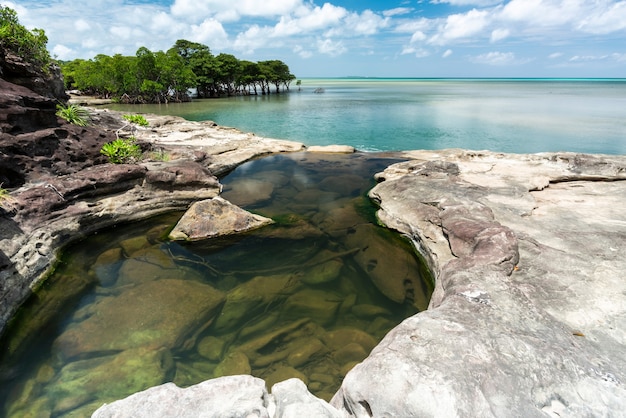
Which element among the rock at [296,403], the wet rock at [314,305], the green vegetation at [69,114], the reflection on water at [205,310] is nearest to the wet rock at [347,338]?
the reflection on water at [205,310]

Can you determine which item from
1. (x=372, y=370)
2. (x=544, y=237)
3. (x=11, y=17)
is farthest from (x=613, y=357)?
(x=11, y=17)

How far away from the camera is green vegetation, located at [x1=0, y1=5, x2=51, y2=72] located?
1101 centimetres

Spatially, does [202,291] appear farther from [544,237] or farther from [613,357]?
[544,237]

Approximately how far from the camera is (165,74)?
1971 inches

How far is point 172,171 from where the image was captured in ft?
39.4

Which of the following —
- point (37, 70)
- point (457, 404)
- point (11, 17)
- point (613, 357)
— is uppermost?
point (11, 17)

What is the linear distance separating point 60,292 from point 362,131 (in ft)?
83.8

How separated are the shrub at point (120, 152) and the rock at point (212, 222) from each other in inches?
164

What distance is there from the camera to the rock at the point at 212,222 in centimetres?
991

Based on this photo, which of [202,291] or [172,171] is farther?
[172,171]

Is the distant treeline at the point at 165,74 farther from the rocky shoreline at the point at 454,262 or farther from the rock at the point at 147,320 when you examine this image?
the rock at the point at 147,320

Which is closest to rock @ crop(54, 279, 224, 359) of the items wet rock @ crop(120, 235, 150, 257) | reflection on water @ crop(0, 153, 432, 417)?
reflection on water @ crop(0, 153, 432, 417)

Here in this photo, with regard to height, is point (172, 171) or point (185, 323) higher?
point (172, 171)

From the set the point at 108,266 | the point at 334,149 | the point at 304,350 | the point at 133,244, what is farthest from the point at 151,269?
the point at 334,149
